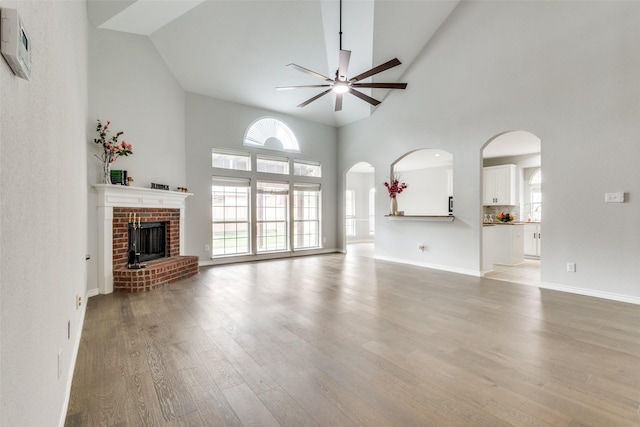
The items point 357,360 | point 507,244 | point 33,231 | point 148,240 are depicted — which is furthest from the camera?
point 507,244

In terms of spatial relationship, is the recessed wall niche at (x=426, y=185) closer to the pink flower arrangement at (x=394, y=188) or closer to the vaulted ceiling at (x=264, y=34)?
the pink flower arrangement at (x=394, y=188)

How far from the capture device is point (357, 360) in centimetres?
231

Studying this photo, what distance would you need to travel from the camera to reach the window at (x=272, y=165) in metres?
7.20

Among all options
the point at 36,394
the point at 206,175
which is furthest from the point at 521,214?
the point at 36,394

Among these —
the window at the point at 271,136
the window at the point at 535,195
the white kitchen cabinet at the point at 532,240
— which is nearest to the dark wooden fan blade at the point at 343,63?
the window at the point at 271,136

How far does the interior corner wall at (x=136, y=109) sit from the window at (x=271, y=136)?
62.1 inches

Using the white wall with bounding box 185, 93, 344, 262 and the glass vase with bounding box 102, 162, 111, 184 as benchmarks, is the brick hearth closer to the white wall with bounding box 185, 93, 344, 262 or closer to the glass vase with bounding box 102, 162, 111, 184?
the glass vase with bounding box 102, 162, 111, 184

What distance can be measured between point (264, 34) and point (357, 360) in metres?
5.44

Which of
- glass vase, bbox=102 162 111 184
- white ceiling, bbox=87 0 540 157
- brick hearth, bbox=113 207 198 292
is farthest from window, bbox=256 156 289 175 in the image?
glass vase, bbox=102 162 111 184

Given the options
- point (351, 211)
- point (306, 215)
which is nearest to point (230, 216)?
point (306, 215)

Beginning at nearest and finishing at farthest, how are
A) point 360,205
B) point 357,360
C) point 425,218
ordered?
point 357,360 → point 425,218 → point 360,205

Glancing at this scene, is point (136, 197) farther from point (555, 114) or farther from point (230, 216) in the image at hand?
point (555, 114)

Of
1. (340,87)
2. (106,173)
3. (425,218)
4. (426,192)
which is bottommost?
(425,218)

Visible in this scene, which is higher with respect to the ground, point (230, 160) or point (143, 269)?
point (230, 160)
